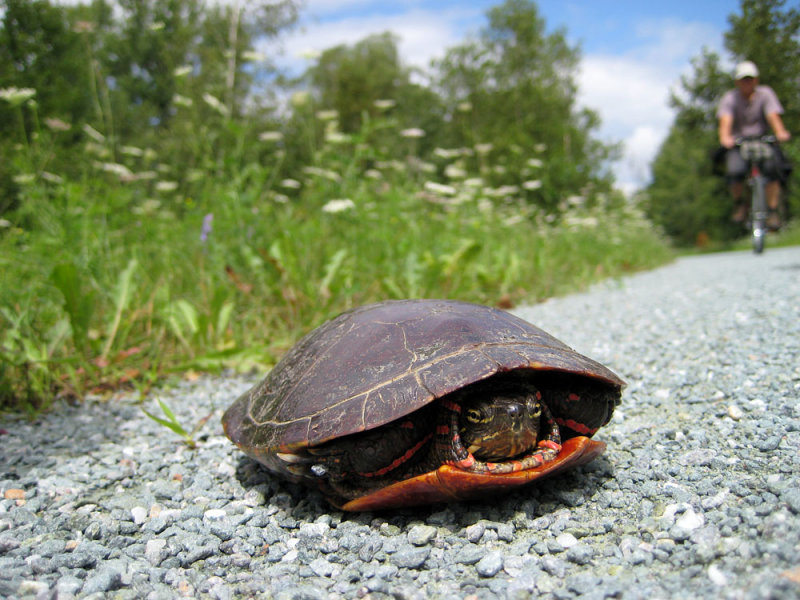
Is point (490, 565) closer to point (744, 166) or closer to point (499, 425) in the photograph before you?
point (499, 425)

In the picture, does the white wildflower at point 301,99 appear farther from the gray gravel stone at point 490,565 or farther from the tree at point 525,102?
the tree at point 525,102

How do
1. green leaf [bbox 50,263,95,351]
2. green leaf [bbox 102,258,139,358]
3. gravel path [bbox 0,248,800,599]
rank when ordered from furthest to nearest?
green leaf [bbox 102,258,139,358], green leaf [bbox 50,263,95,351], gravel path [bbox 0,248,800,599]

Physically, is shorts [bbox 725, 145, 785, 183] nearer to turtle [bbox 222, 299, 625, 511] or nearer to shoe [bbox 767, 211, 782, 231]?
shoe [bbox 767, 211, 782, 231]

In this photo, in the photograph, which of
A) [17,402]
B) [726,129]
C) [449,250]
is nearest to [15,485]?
[17,402]

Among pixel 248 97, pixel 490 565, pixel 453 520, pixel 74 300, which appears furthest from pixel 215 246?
pixel 248 97

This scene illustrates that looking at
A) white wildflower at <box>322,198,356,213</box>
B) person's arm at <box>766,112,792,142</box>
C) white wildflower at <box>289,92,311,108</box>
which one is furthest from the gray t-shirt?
white wildflower at <box>322,198,356,213</box>

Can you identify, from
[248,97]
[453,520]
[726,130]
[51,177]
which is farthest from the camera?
[248,97]

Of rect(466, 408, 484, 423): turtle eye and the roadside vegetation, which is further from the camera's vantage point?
the roadside vegetation
